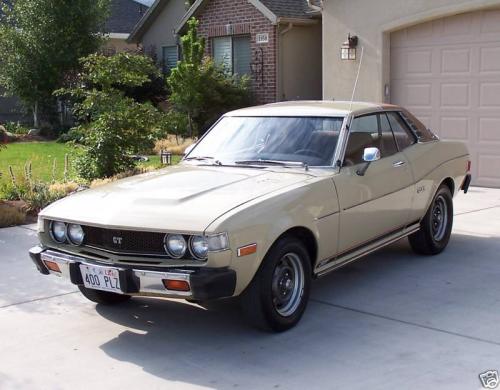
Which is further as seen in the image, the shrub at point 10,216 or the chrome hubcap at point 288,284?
the shrub at point 10,216

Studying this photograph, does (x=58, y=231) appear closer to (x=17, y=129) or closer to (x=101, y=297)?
(x=101, y=297)

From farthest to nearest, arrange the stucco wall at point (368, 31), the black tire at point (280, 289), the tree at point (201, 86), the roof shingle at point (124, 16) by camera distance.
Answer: the roof shingle at point (124, 16), the tree at point (201, 86), the stucco wall at point (368, 31), the black tire at point (280, 289)

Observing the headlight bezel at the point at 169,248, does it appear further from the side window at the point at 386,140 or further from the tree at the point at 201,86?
the tree at the point at 201,86

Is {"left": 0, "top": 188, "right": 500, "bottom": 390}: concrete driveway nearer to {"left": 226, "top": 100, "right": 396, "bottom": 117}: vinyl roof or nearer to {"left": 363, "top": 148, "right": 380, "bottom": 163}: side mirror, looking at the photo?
{"left": 363, "top": 148, "right": 380, "bottom": 163}: side mirror

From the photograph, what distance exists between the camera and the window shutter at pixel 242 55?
1762 cm

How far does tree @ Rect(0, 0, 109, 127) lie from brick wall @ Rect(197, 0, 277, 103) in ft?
18.2

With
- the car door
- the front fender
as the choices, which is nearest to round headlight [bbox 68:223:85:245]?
the front fender

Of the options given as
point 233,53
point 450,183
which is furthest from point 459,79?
point 233,53

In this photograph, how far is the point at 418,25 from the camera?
38.8 ft

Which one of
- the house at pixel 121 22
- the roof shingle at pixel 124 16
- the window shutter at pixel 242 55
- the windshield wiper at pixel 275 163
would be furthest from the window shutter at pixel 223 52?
the windshield wiper at pixel 275 163

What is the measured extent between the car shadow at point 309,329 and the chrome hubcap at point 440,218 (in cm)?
53

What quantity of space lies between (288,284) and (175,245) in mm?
967

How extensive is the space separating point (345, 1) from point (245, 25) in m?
4.95

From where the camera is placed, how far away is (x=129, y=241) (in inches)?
193
